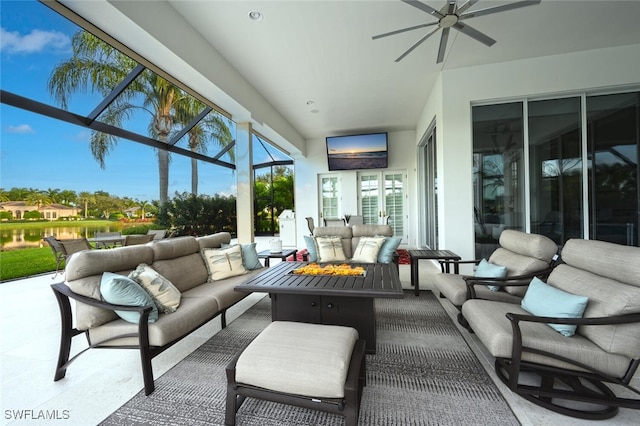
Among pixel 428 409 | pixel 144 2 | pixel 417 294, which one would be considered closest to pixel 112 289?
pixel 428 409

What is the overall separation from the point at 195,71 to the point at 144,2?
77 cm

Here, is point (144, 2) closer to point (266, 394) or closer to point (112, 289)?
point (112, 289)

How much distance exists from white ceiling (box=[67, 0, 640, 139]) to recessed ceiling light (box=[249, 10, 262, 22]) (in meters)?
0.04

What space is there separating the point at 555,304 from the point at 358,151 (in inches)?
241

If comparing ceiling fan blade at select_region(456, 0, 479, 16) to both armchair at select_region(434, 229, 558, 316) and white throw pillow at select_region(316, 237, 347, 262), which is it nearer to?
armchair at select_region(434, 229, 558, 316)

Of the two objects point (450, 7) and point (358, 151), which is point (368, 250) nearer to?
point (450, 7)

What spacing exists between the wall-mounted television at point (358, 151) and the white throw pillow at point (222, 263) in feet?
16.5

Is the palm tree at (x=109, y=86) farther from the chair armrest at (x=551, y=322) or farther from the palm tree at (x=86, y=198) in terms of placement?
→ the chair armrest at (x=551, y=322)

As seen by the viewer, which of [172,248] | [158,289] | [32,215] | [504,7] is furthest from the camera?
[32,215]

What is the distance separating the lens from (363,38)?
10.8ft

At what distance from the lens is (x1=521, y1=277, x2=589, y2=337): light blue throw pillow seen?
1.55m

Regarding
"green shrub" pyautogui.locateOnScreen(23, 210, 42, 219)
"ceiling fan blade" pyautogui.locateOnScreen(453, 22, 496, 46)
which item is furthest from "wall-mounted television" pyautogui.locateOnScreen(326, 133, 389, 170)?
"green shrub" pyautogui.locateOnScreen(23, 210, 42, 219)

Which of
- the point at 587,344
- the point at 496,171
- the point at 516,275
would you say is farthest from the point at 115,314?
the point at 496,171

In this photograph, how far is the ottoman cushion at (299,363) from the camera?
1.22 metres
